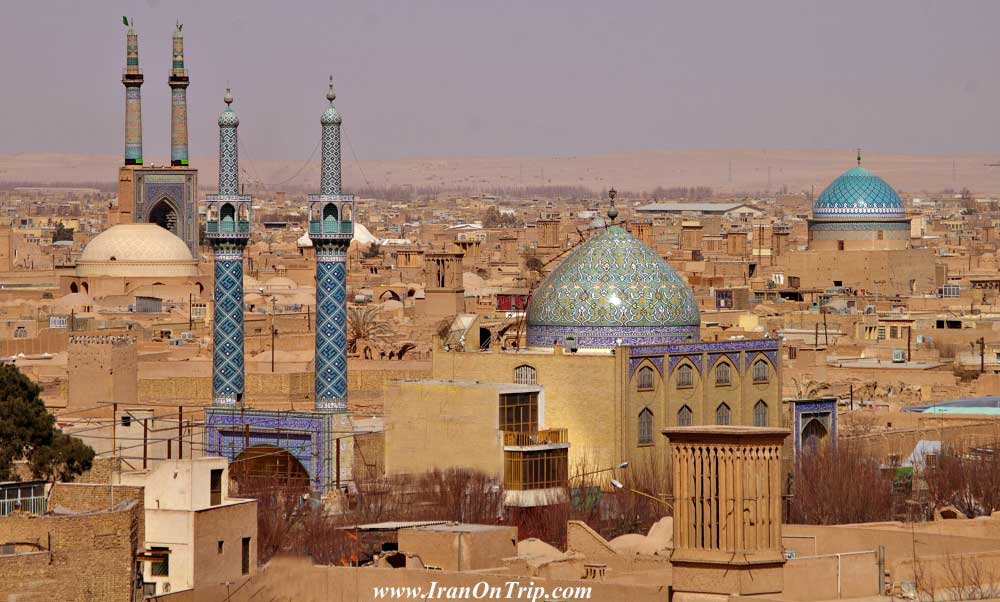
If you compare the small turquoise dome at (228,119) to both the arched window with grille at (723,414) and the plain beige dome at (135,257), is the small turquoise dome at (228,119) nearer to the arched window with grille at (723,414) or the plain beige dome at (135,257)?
the arched window with grille at (723,414)

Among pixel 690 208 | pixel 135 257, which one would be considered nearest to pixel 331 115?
pixel 135 257

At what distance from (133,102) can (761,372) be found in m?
35.1

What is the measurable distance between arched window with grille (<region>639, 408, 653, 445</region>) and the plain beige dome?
1109 inches

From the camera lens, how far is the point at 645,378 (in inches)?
947

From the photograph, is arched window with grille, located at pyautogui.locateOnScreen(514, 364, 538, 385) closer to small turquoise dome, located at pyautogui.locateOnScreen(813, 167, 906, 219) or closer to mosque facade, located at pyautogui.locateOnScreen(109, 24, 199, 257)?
small turquoise dome, located at pyautogui.locateOnScreen(813, 167, 906, 219)

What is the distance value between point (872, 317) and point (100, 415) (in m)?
16.2

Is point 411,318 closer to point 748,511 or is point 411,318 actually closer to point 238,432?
point 238,432

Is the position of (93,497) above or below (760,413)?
below

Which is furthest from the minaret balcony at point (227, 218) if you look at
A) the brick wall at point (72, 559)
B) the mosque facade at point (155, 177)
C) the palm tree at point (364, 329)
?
the mosque facade at point (155, 177)

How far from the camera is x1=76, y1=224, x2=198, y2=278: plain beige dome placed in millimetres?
51531

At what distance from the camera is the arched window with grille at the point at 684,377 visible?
2439cm

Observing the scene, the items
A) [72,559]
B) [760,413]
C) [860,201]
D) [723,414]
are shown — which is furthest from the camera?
[860,201]

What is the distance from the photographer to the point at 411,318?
39.0 metres

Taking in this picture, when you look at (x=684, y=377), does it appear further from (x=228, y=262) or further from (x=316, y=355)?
(x=228, y=262)
